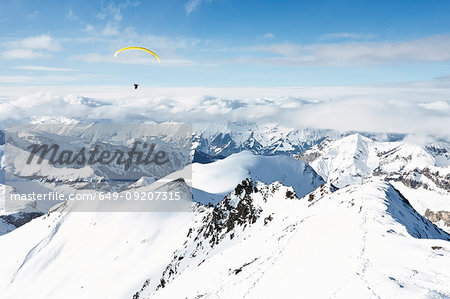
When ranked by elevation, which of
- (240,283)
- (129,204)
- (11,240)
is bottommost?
(11,240)

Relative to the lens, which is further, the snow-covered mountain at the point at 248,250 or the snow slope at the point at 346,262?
the snow-covered mountain at the point at 248,250

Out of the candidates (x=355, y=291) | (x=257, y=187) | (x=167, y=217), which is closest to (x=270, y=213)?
(x=257, y=187)

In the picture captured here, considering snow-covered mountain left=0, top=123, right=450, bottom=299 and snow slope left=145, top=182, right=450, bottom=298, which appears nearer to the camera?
snow slope left=145, top=182, right=450, bottom=298

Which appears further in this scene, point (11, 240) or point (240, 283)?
point (11, 240)

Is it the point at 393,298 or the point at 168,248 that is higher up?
the point at 393,298

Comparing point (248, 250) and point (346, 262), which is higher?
point (346, 262)

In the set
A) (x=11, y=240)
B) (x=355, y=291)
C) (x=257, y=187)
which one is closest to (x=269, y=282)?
(x=355, y=291)

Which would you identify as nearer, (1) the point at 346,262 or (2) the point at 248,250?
(1) the point at 346,262

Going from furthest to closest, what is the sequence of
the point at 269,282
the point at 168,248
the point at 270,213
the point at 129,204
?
the point at 129,204
the point at 168,248
the point at 270,213
the point at 269,282

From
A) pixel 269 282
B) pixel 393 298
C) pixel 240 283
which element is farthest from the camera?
pixel 240 283

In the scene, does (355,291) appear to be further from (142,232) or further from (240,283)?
(142,232)
